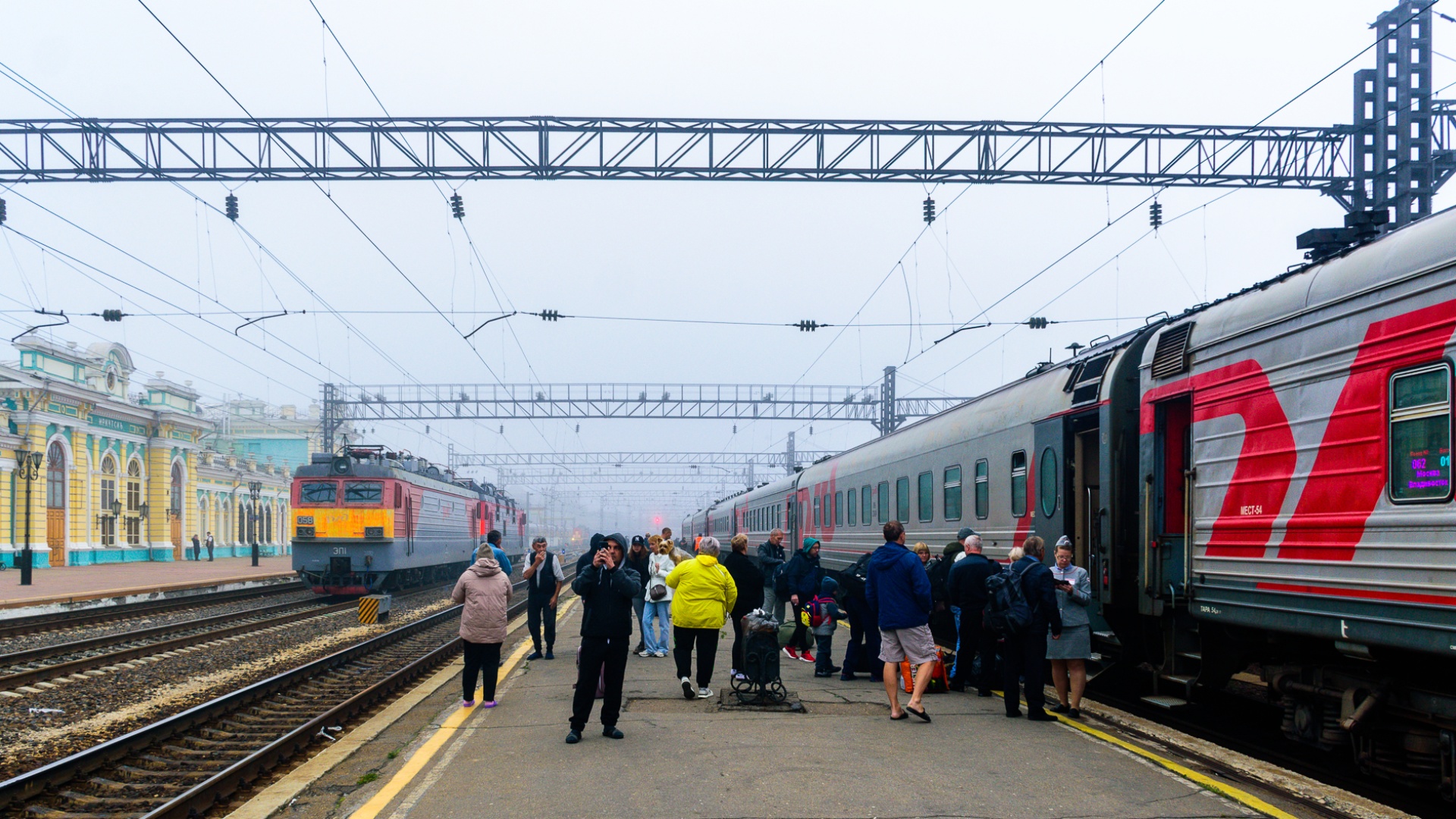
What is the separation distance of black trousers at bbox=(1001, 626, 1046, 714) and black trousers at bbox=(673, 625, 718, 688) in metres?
2.59

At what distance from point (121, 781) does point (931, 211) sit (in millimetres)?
16212

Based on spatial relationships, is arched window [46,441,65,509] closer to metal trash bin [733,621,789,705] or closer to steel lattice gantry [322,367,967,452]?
steel lattice gantry [322,367,967,452]

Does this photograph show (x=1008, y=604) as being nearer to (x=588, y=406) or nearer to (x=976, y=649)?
(x=976, y=649)

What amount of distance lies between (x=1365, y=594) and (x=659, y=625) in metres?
10.0

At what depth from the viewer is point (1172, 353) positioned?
1011cm

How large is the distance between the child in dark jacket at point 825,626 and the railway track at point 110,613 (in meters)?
14.3

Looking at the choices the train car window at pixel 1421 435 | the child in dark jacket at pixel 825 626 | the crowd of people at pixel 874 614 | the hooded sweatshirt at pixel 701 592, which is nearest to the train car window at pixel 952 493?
the crowd of people at pixel 874 614

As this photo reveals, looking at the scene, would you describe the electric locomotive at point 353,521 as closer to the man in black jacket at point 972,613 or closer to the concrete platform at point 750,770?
the concrete platform at point 750,770

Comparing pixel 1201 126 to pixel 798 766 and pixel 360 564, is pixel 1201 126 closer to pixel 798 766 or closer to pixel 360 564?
pixel 798 766

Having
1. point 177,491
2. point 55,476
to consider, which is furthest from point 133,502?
point 55,476

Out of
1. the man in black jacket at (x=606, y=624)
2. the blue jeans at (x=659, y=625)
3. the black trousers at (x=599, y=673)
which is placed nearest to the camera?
the black trousers at (x=599, y=673)

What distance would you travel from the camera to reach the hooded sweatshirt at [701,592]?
10688 millimetres

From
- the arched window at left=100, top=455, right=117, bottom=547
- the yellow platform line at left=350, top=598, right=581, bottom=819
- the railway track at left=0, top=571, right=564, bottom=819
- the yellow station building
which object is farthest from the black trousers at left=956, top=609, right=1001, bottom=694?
the arched window at left=100, top=455, right=117, bottom=547

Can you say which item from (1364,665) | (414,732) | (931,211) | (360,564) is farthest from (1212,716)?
(360,564)
